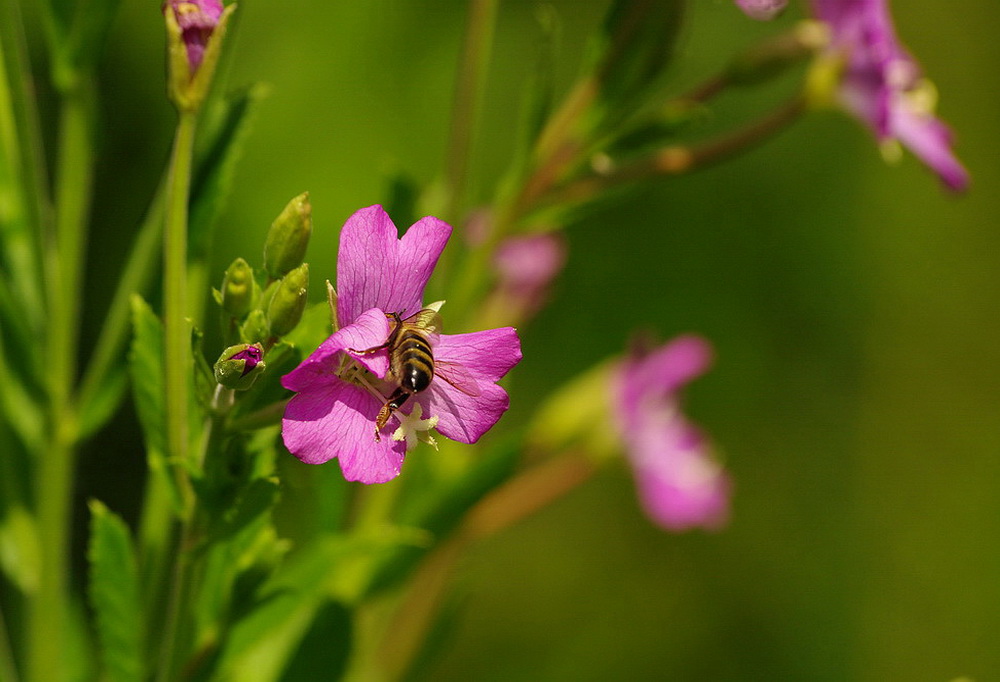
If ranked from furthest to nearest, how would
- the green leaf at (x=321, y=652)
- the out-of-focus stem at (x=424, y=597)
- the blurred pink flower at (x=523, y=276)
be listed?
the blurred pink flower at (x=523, y=276) < the out-of-focus stem at (x=424, y=597) < the green leaf at (x=321, y=652)

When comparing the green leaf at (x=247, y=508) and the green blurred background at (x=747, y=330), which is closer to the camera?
the green leaf at (x=247, y=508)

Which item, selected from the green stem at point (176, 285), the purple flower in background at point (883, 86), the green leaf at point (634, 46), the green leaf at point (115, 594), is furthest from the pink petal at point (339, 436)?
the purple flower in background at point (883, 86)

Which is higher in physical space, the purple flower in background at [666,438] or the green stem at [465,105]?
the green stem at [465,105]

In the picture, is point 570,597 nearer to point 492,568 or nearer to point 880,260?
point 492,568

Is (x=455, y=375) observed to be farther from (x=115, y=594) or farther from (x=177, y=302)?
(x=115, y=594)

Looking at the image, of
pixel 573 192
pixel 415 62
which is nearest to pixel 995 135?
pixel 415 62

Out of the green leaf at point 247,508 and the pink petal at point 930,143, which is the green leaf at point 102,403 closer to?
the green leaf at point 247,508
